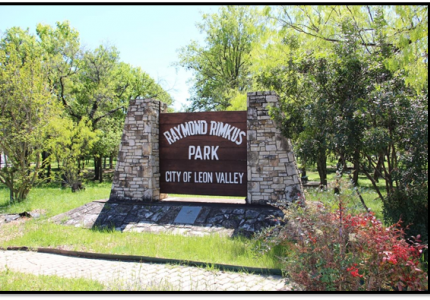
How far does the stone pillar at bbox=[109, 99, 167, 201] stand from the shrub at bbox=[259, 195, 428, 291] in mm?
5227

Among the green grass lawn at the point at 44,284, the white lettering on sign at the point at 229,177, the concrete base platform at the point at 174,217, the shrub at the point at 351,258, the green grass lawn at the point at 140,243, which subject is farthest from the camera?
the white lettering on sign at the point at 229,177

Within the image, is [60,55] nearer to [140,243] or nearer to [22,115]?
[22,115]

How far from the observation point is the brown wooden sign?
8070mm

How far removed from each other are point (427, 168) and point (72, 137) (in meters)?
14.1

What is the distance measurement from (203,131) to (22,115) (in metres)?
6.94

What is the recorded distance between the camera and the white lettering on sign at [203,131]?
806cm

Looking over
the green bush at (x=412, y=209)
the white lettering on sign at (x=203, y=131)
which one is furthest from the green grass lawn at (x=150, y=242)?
the white lettering on sign at (x=203, y=131)

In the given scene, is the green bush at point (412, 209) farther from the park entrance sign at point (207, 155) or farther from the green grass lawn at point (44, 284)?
the green grass lawn at point (44, 284)

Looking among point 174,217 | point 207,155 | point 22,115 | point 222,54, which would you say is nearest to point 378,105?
point 207,155

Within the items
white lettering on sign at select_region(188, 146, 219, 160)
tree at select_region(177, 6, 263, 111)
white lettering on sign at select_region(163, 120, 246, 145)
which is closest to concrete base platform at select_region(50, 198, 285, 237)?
white lettering on sign at select_region(188, 146, 219, 160)

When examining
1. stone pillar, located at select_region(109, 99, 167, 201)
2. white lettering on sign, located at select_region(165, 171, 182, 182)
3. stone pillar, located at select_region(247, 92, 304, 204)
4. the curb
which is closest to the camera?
the curb

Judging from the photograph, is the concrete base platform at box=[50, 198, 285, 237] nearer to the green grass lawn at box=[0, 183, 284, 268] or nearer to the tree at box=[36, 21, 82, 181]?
the green grass lawn at box=[0, 183, 284, 268]

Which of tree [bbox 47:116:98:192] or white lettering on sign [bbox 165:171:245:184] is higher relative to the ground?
tree [bbox 47:116:98:192]

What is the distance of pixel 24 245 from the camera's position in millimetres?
6516
